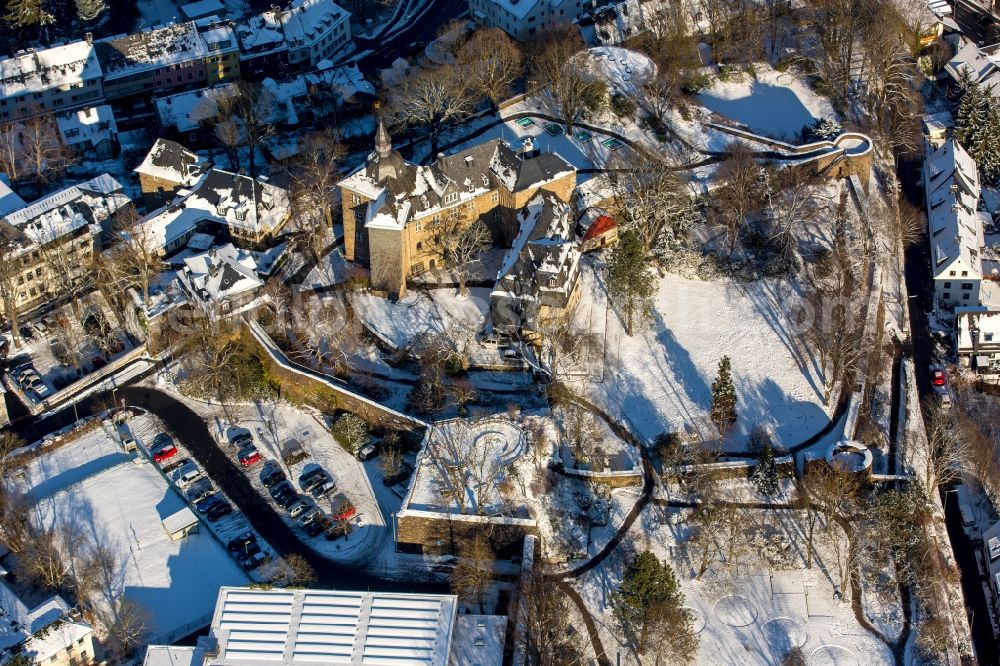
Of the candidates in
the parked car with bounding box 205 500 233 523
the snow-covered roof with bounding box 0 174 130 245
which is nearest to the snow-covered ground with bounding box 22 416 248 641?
the parked car with bounding box 205 500 233 523

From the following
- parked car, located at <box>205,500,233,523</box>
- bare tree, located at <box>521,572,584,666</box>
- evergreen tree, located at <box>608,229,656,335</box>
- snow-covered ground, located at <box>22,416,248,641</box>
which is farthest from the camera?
evergreen tree, located at <box>608,229,656,335</box>

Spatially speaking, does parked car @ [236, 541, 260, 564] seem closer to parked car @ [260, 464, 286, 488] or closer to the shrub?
parked car @ [260, 464, 286, 488]

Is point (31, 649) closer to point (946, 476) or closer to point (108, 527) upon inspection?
point (108, 527)

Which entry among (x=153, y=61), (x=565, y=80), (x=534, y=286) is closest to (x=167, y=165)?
(x=153, y=61)

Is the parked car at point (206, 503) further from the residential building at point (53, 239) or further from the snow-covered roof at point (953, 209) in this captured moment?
the snow-covered roof at point (953, 209)

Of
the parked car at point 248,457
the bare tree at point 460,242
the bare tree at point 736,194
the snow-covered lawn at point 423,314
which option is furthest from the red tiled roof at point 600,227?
the parked car at point 248,457

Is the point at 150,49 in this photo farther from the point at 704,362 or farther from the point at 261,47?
the point at 704,362
